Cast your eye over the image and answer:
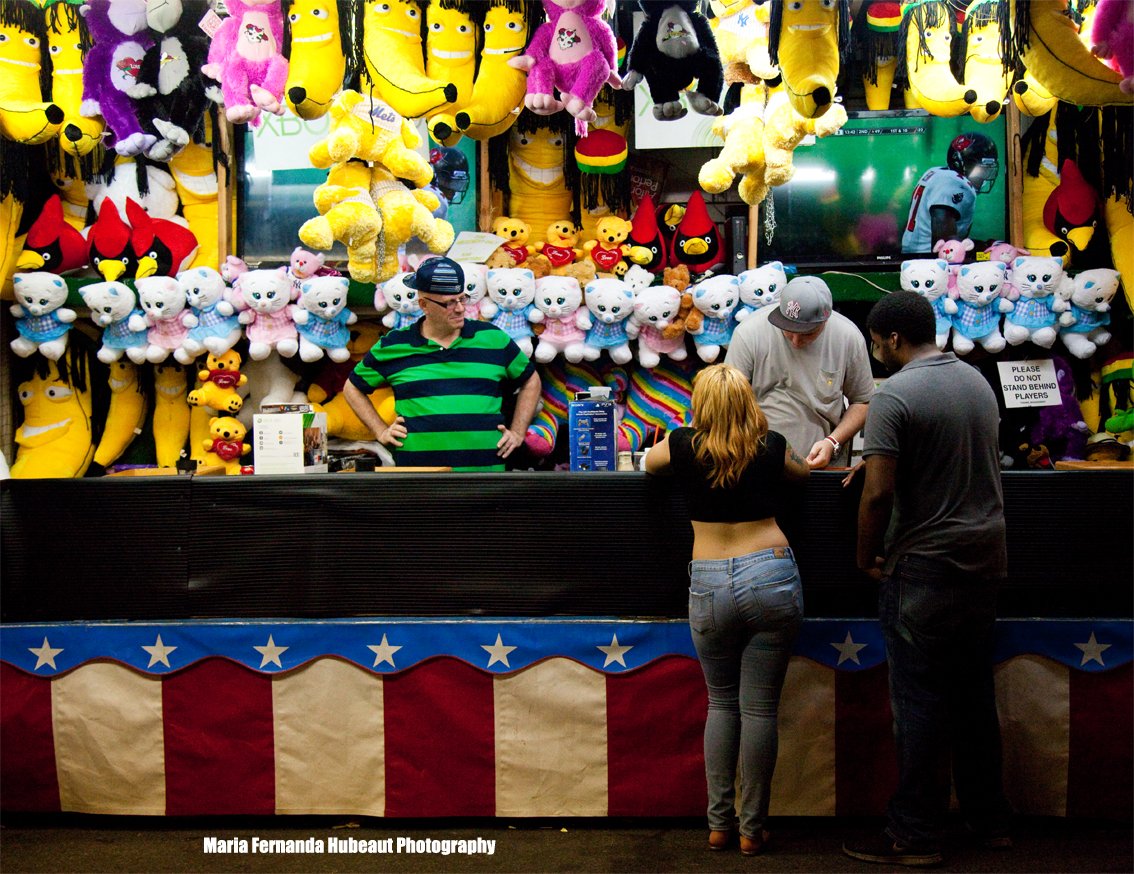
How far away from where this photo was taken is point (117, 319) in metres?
3.97

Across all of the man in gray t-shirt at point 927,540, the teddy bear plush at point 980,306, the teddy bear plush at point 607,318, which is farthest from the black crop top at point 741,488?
the teddy bear plush at point 980,306

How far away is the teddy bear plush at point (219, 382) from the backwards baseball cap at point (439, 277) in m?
1.12

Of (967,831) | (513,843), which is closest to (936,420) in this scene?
(967,831)

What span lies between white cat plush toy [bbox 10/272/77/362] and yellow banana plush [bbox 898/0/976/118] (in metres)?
3.08

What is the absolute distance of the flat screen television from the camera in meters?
4.20

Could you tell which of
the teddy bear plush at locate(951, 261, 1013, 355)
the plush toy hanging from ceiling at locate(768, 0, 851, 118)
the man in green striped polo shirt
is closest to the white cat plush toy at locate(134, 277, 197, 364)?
the man in green striped polo shirt

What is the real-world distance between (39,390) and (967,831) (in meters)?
3.57

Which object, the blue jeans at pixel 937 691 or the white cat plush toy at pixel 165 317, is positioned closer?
the blue jeans at pixel 937 691

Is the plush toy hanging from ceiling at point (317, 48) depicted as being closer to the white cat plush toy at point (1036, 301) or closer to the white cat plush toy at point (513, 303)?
the white cat plush toy at point (513, 303)

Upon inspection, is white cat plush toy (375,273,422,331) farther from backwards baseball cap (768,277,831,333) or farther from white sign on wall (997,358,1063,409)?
white sign on wall (997,358,1063,409)

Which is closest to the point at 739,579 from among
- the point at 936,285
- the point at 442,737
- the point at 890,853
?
the point at 890,853

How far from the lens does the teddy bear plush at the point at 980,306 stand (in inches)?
153

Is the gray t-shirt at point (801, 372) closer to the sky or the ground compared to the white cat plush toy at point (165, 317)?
closer to the ground

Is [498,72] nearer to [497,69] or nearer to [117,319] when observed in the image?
[497,69]
